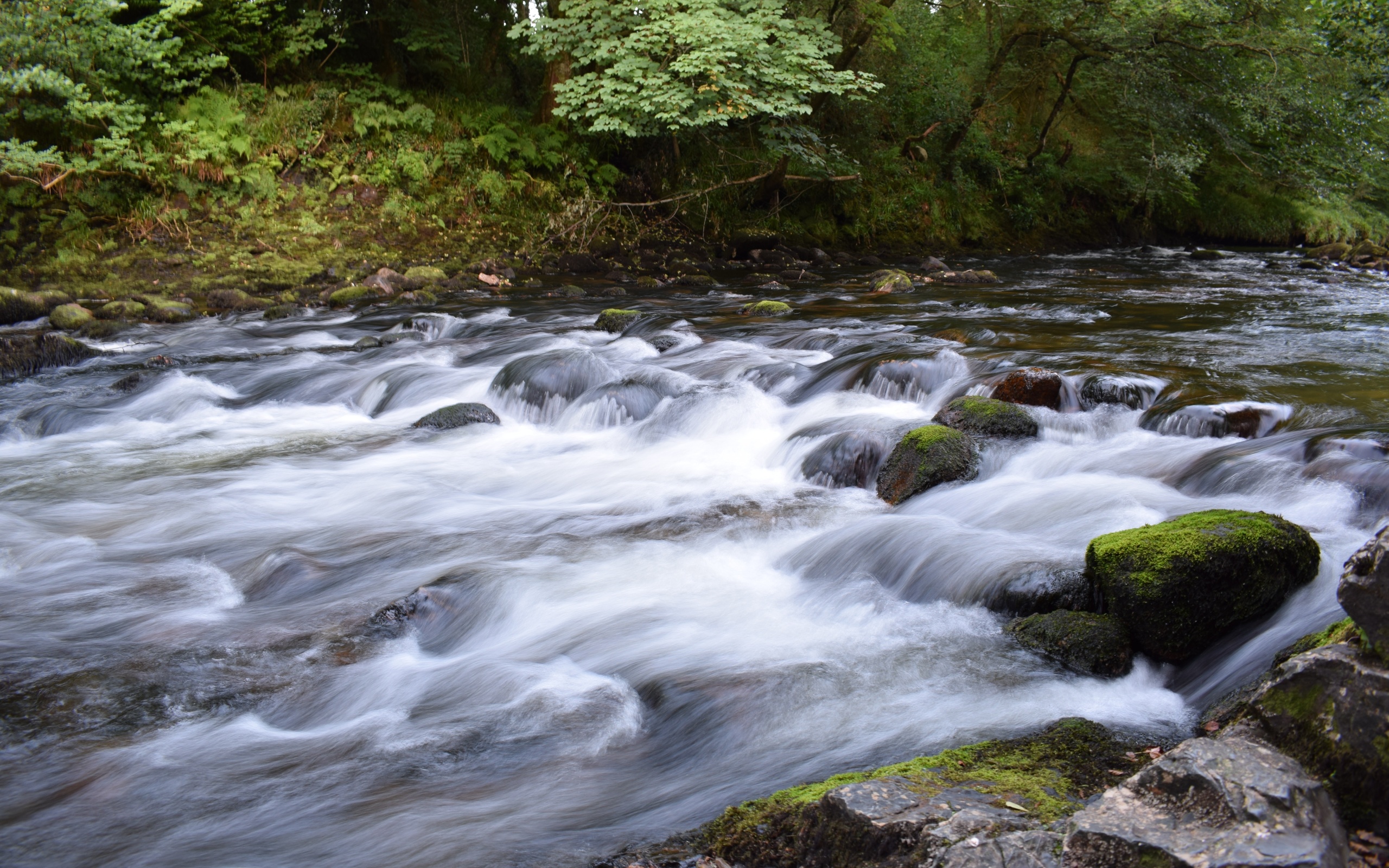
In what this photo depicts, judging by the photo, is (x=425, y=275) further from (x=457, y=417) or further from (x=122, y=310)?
(x=457, y=417)

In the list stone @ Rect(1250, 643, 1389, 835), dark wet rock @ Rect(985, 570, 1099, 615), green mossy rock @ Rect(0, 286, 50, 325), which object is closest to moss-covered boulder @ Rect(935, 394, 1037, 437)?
dark wet rock @ Rect(985, 570, 1099, 615)

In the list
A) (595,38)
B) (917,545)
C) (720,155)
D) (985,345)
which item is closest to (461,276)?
(595,38)

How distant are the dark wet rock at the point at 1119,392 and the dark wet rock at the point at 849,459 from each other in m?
1.73

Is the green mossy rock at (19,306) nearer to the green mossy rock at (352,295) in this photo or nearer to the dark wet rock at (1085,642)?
the green mossy rock at (352,295)

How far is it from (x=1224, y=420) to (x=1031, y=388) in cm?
129

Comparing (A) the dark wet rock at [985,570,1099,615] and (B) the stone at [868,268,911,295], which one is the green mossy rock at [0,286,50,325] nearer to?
(B) the stone at [868,268,911,295]

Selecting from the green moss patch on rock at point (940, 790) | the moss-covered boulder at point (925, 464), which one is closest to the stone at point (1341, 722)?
the green moss patch on rock at point (940, 790)

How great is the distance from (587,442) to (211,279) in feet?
26.2

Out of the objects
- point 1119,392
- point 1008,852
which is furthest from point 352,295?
point 1008,852

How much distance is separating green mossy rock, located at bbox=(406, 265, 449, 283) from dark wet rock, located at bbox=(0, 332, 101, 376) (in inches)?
186

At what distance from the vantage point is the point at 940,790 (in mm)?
2334

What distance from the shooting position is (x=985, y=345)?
29.6ft

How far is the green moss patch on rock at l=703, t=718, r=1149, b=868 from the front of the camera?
225 centimetres

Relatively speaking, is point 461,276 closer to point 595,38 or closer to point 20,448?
point 595,38
